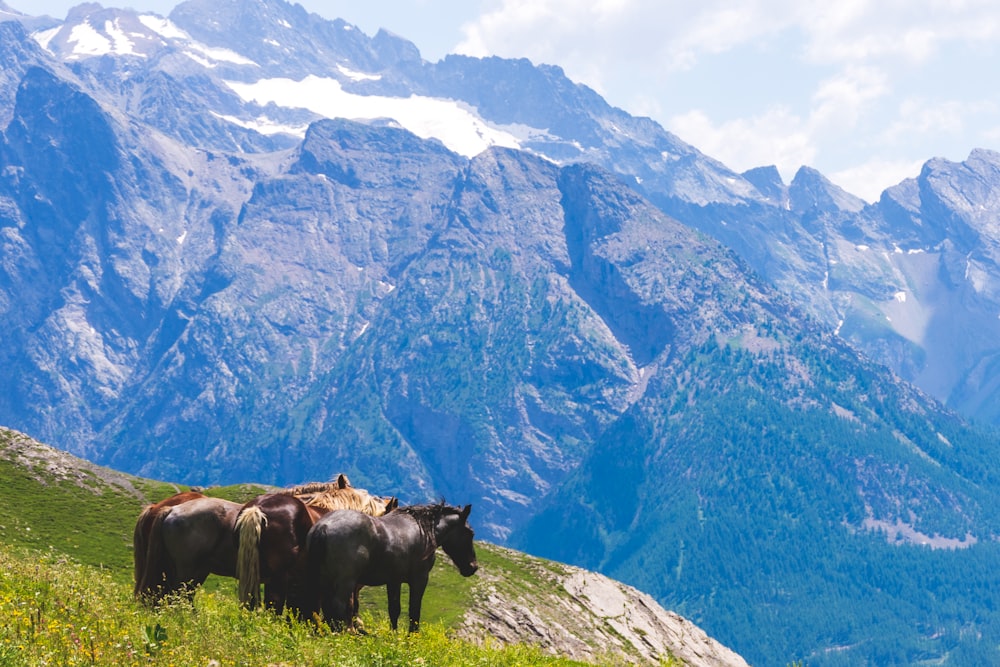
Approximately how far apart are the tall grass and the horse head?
4.54 m

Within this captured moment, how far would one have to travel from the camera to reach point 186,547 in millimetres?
29047

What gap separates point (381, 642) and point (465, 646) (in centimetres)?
310

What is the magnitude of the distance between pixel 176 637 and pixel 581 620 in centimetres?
6143

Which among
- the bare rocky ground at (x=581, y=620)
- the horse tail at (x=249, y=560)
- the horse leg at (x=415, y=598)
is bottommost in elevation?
the bare rocky ground at (x=581, y=620)

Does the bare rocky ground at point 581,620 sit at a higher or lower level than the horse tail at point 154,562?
lower

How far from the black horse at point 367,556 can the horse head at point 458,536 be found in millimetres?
74

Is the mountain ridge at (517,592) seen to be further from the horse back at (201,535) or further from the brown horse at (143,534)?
the horse back at (201,535)

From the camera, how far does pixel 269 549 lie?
28844 mm

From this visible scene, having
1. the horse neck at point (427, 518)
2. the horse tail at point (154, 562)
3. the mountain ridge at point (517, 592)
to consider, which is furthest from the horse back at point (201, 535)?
the mountain ridge at point (517, 592)

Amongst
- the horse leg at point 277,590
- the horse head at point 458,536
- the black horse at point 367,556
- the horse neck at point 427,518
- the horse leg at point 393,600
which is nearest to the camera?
the black horse at point 367,556

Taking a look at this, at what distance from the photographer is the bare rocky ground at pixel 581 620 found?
2788 inches

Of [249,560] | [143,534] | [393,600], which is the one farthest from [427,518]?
[143,534]

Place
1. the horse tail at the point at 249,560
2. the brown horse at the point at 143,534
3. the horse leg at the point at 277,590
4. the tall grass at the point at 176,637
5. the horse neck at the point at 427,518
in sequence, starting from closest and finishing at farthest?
the tall grass at the point at 176,637, the horse tail at the point at 249,560, the horse leg at the point at 277,590, the brown horse at the point at 143,534, the horse neck at the point at 427,518

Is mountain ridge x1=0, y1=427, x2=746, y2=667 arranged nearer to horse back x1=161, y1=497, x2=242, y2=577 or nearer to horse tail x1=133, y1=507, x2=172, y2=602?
horse tail x1=133, y1=507, x2=172, y2=602
